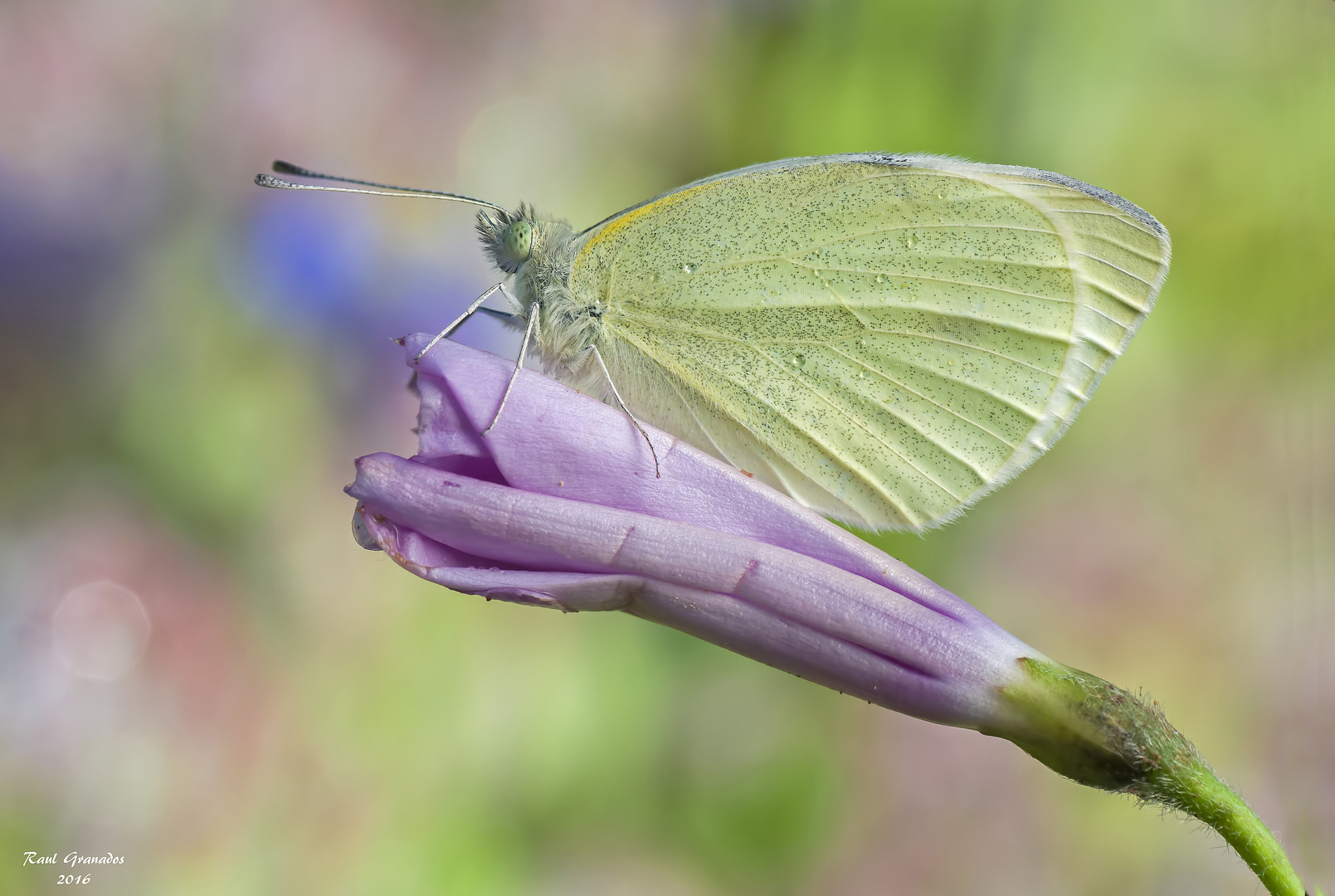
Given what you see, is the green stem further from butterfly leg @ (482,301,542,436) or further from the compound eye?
the compound eye

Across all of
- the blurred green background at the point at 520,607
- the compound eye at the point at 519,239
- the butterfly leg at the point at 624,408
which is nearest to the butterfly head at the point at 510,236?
the compound eye at the point at 519,239

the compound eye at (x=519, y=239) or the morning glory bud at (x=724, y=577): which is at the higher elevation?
the compound eye at (x=519, y=239)

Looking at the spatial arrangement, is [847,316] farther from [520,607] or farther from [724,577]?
[520,607]

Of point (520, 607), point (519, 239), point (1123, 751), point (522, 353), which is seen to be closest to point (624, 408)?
point (522, 353)

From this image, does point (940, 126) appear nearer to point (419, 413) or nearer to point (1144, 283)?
point (1144, 283)

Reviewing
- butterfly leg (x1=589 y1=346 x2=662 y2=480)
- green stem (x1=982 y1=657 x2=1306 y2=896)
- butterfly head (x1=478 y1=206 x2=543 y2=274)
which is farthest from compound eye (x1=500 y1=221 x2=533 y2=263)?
green stem (x1=982 y1=657 x2=1306 y2=896)

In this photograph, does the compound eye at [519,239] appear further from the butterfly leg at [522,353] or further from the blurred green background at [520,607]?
the blurred green background at [520,607]
